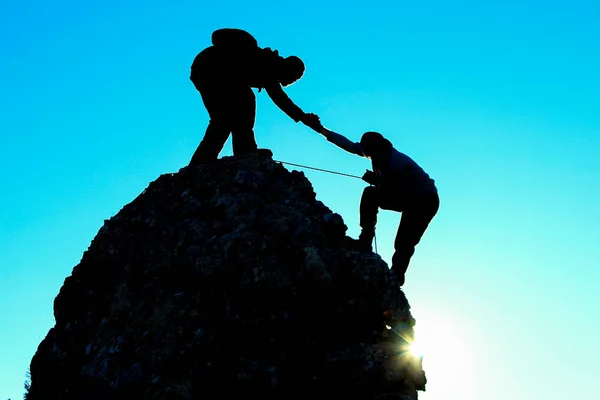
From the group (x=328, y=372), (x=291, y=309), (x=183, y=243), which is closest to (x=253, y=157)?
(x=183, y=243)

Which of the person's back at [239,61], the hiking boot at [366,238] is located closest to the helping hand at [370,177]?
the hiking boot at [366,238]

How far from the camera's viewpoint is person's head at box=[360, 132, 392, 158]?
9.49 metres

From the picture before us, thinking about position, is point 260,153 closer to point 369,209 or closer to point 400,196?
point 369,209

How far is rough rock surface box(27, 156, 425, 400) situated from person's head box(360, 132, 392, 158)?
1.25 metres

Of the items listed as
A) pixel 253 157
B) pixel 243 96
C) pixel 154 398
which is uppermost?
pixel 243 96

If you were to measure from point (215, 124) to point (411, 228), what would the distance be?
3775 mm

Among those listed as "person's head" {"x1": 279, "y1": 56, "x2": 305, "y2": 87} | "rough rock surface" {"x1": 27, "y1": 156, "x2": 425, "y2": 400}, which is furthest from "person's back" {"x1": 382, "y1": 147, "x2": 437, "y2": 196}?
"person's head" {"x1": 279, "y1": 56, "x2": 305, "y2": 87}

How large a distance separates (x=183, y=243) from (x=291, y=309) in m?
1.87

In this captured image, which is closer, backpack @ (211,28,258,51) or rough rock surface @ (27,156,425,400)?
rough rock surface @ (27,156,425,400)

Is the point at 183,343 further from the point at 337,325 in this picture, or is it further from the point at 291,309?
the point at 337,325

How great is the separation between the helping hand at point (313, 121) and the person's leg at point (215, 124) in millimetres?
1258

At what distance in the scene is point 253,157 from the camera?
973 centimetres

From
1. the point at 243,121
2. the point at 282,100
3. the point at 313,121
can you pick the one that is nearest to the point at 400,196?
the point at 313,121

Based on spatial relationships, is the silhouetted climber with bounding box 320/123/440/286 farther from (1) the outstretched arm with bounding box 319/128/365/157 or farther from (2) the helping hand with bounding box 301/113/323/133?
(2) the helping hand with bounding box 301/113/323/133
